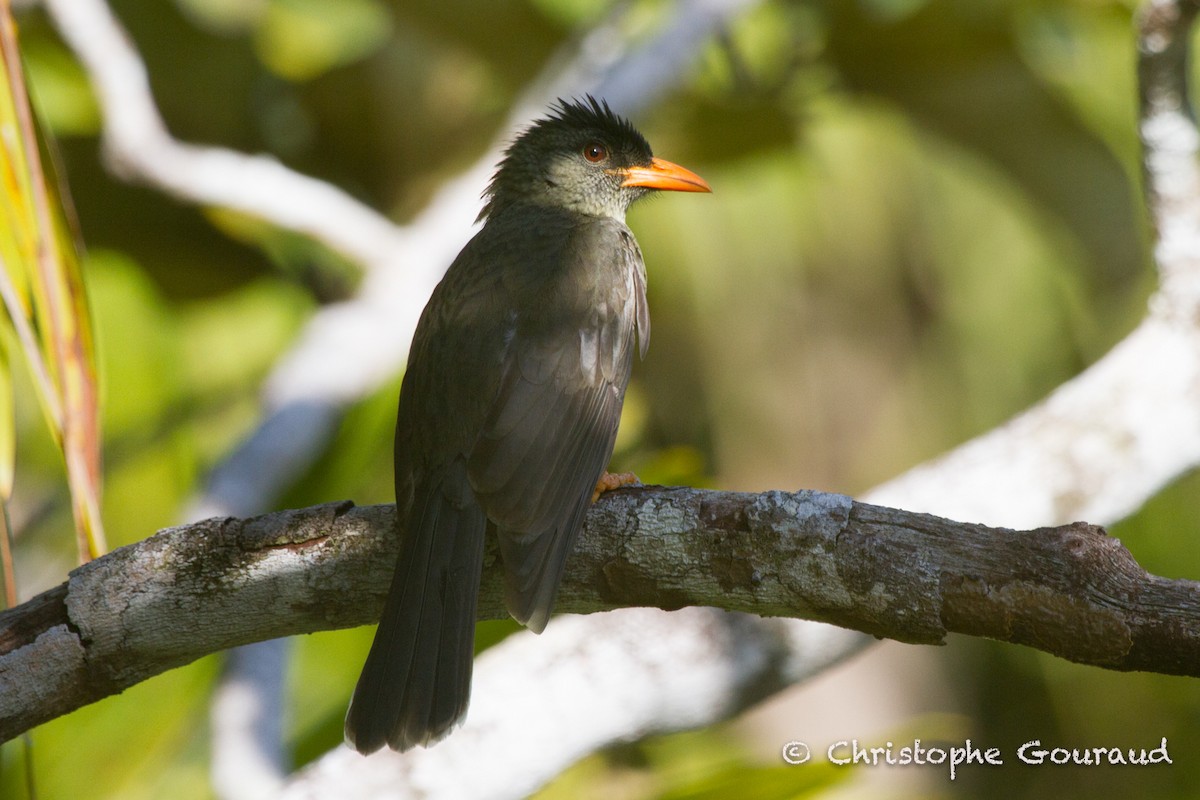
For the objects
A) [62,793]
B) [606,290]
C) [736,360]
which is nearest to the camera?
[606,290]

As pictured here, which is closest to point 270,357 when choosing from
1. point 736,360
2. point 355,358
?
point 355,358

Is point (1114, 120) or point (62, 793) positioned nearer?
point (62, 793)

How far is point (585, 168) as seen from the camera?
13.7 ft

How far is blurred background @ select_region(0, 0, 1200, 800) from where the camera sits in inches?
221

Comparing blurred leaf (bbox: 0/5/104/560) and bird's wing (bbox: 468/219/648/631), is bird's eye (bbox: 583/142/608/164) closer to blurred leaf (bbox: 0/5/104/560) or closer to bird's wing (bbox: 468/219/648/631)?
bird's wing (bbox: 468/219/648/631)

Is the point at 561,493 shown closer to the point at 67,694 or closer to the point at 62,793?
the point at 67,694

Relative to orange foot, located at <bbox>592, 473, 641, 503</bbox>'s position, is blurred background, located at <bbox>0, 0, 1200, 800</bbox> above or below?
above

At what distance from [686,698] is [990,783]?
11.6 feet

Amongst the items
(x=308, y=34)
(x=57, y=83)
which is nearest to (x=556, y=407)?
(x=308, y=34)

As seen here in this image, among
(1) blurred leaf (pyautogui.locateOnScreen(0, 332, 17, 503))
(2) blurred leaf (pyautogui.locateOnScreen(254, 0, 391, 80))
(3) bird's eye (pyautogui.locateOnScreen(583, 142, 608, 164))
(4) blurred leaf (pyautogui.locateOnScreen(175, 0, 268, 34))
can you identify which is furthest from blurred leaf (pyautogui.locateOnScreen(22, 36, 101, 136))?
(1) blurred leaf (pyautogui.locateOnScreen(0, 332, 17, 503))

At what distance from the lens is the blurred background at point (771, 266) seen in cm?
561

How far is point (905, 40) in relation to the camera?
271 inches

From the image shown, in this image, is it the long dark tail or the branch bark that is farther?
the long dark tail

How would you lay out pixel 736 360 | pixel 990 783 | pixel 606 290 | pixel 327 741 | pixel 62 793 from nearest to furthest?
pixel 606 290, pixel 62 793, pixel 327 741, pixel 736 360, pixel 990 783
